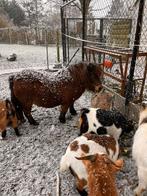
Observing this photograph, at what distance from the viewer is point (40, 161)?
332cm

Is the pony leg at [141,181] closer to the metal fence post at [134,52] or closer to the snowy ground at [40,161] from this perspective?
the snowy ground at [40,161]

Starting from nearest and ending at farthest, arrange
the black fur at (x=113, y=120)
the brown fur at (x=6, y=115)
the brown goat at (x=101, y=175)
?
the brown goat at (x=101, y=175)
the black fur at (x=113, y=120)
the brown fur at (x=6, y=115)

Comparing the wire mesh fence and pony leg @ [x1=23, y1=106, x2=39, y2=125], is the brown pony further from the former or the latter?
the wire mesh fence

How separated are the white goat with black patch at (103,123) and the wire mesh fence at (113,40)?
99 cm

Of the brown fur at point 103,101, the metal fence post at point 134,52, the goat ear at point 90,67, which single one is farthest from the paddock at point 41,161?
the goat ear at point 90,67

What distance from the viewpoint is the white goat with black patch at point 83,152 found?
250cm

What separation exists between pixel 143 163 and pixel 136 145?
0.90 ft

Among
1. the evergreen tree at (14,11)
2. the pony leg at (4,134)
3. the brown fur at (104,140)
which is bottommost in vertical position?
the pony leg at (4,134)

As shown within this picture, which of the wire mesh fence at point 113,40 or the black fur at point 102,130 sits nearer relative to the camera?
the black fur at point 102,130

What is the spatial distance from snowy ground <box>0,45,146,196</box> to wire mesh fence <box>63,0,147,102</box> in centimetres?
124

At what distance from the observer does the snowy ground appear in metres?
2.83

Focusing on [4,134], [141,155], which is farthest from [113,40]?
[141,155]

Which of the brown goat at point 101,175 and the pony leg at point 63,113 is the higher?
the brown goat at point 101,175

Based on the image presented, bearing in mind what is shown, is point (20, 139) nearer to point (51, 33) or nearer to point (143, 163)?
point (143, 163)
